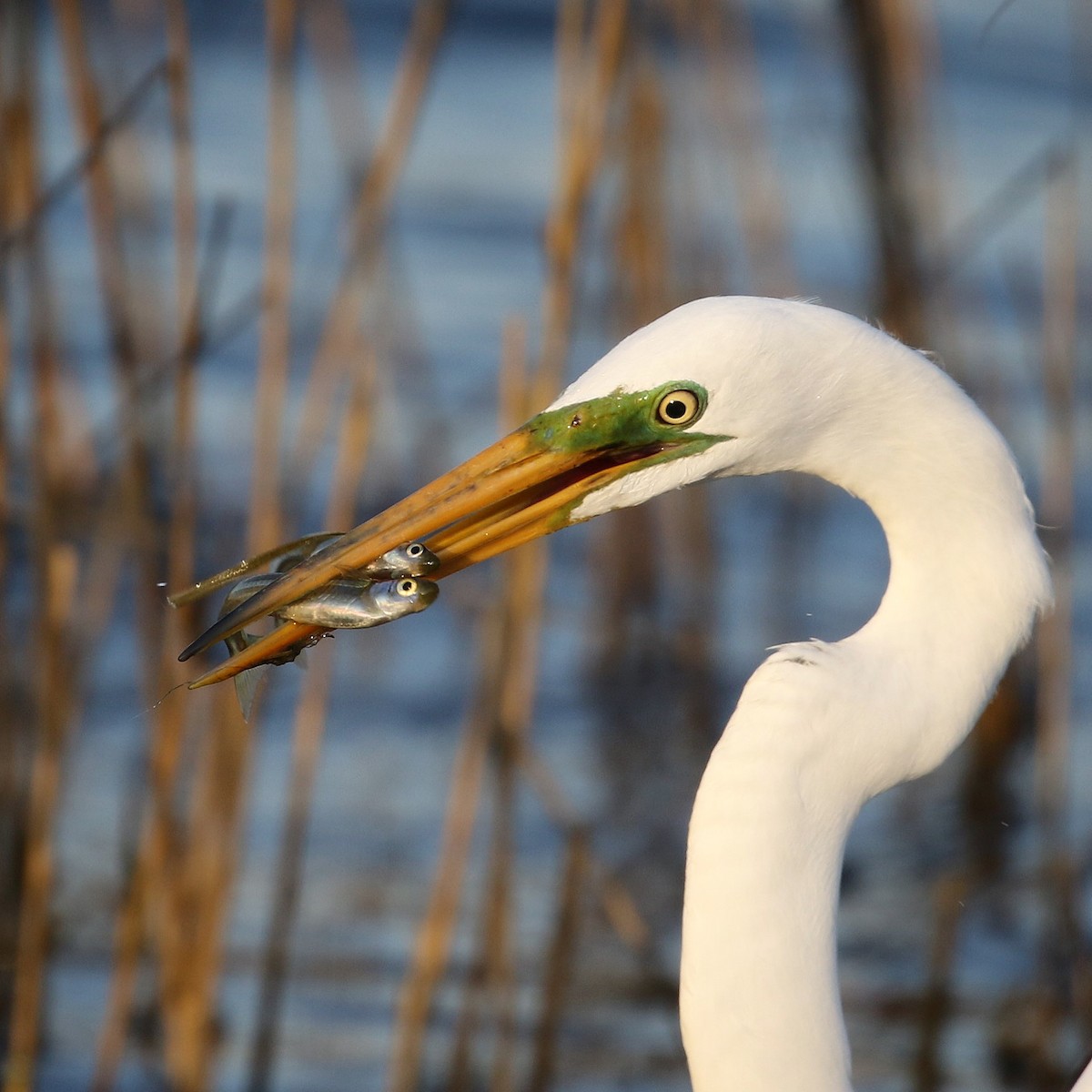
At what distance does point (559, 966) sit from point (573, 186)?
4.28ft

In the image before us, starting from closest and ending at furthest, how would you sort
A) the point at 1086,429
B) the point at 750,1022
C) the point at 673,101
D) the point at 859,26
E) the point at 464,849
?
the point at 750,1022 → the point at 464,849 → the point at 859,26 → the point at 673,101 → the point at 1086,429

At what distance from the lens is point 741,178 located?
4.75 metres

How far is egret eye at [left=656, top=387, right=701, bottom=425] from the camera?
162 centimetres

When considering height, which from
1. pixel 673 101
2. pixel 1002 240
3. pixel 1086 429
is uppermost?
pixel 1002 240

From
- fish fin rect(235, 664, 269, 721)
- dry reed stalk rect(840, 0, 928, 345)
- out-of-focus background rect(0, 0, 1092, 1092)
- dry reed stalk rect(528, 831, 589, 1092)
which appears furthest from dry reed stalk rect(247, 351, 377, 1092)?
dry reed stalk rect(840, 0, 928, 345)

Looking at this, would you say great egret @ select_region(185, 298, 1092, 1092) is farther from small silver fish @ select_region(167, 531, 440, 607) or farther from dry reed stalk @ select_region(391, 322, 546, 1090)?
dry reed stalk @ select_region(391, 322, 546, 1090)

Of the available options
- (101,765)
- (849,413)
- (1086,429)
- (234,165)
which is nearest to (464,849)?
(849,413)

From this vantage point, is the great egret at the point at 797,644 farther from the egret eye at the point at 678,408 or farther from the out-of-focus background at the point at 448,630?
the out-of-focus background at the point at 448,630

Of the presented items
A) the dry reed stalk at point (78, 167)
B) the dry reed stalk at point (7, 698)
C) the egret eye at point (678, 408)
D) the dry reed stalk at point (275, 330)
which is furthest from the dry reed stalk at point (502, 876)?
the egret eye at point (678, 408)

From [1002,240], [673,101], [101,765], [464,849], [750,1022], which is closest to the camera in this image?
[750,1022]

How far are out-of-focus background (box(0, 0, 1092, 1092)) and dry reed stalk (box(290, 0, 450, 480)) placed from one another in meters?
0.01

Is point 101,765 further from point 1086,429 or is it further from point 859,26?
point 1086,429

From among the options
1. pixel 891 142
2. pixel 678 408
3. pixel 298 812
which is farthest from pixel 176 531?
pixel 891 142

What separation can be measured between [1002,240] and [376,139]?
3.00 meters
